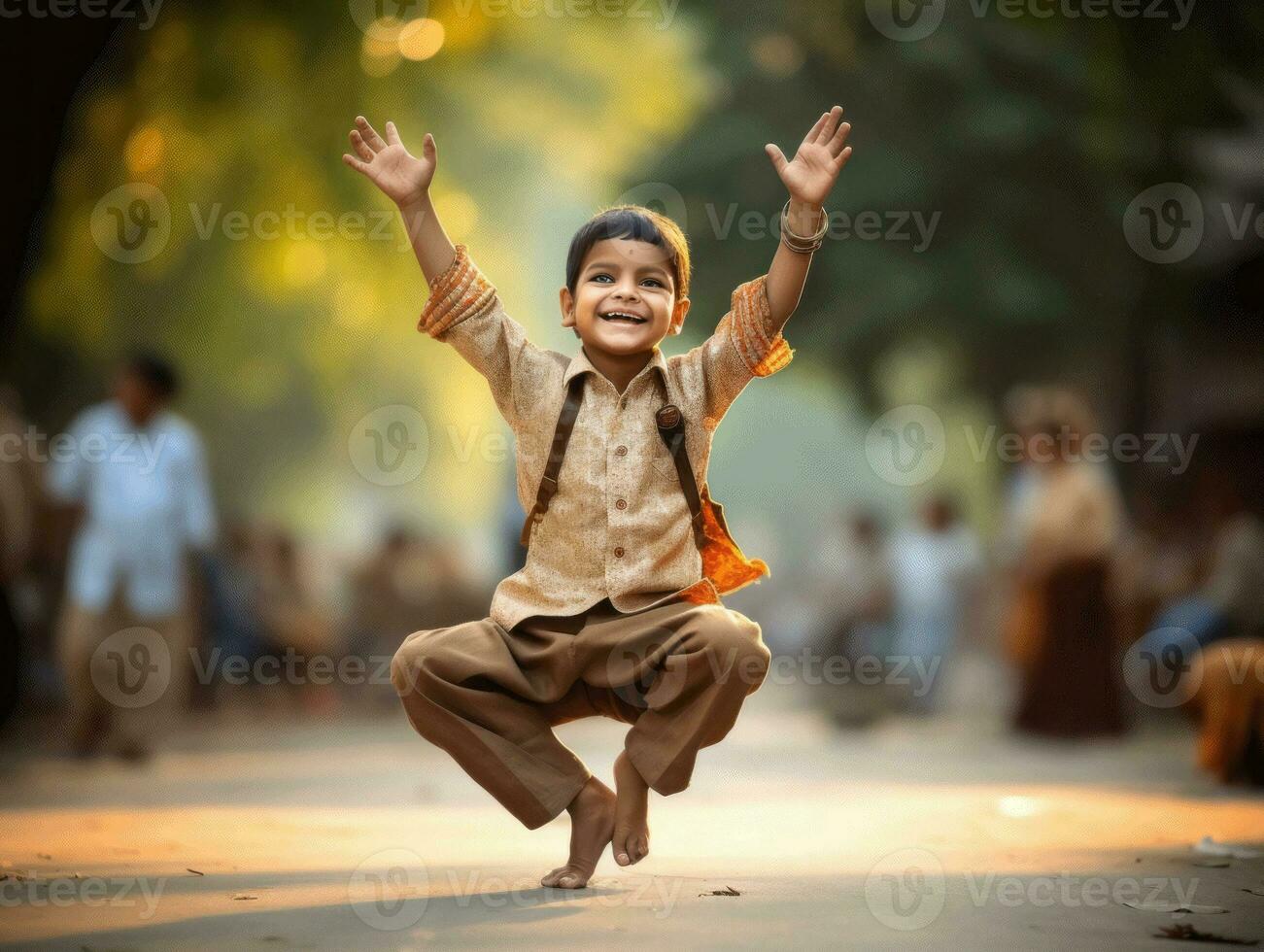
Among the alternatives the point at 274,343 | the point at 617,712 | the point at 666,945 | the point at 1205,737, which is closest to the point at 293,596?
the point at 274,343

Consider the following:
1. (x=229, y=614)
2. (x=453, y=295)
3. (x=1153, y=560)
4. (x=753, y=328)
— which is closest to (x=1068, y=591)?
(x=1153, y=560)

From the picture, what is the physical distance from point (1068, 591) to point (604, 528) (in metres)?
7.68

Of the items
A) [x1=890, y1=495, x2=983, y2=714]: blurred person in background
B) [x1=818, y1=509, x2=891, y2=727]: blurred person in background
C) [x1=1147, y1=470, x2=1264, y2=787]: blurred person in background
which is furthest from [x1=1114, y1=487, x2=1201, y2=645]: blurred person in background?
[x1=818, y1=509, x2=891, y2=727]: blurred person in background

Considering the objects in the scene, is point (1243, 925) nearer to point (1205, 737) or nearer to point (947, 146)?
point (1205, 737)

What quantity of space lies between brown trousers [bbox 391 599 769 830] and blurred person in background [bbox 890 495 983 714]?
1004cm

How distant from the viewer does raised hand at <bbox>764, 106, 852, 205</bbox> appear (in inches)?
188

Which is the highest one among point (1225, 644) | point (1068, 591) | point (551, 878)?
point (1068, 591)

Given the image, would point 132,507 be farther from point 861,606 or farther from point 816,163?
point 861,606

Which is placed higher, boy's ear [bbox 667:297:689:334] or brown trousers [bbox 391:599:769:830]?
boy's ear [bbox 667:297:689:334]

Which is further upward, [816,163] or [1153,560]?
[816,163]

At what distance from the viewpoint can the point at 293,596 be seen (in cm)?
1578

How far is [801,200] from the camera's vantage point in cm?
478

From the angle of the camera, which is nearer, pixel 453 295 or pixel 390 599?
pixel 453 295

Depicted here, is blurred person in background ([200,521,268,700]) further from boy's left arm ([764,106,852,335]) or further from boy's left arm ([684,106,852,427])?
boy's left arm ([764,106,852,335])
